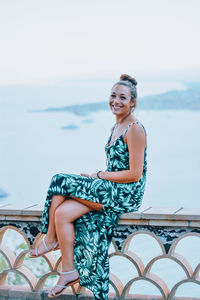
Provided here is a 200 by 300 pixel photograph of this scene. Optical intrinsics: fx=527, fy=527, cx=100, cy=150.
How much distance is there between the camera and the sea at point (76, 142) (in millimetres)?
7270

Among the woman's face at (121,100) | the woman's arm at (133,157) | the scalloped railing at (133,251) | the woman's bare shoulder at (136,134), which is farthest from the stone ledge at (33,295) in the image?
the woman's face at (121,100)

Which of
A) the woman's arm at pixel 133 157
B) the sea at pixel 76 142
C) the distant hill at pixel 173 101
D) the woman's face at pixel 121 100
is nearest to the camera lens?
the woman's arm at pixel 133 157

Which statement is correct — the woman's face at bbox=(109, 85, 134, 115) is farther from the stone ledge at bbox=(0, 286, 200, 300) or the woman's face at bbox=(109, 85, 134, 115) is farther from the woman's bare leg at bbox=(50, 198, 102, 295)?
the stone ledge at bbox=(0, 286, 200, 300)

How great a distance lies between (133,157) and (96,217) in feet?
1.27

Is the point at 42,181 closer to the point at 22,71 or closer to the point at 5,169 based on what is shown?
the point at 5,169

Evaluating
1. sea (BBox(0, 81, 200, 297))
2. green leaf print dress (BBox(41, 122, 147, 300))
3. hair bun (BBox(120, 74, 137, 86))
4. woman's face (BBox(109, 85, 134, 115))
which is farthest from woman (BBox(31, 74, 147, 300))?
sea (BBox(0, 81, 200, 297))

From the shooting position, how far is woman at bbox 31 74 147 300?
281 cm

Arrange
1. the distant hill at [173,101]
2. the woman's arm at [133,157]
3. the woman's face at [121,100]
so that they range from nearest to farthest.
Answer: the woman's arm at [133,157] < the woman's face at [121,100] < the distant hill at [173,101]

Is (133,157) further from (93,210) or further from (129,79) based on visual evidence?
(129,79)

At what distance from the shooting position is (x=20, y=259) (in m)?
3.14

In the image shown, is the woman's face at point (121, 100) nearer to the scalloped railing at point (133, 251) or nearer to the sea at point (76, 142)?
the scalloped railing at point (133, 251)

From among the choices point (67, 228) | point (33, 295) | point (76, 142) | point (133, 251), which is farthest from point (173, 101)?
point (67, 228)

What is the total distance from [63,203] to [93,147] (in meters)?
5.07

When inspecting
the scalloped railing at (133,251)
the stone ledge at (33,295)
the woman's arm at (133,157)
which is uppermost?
the woman's arm at (133,157)
